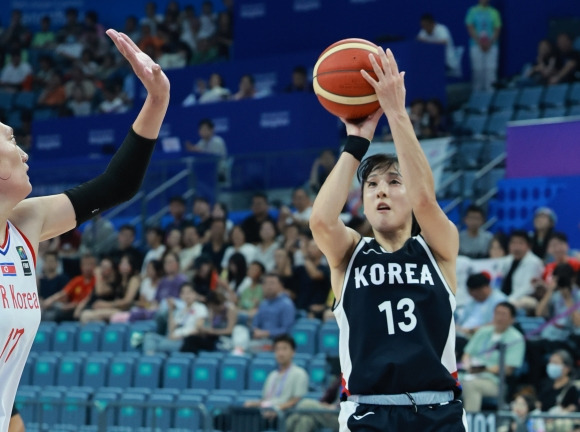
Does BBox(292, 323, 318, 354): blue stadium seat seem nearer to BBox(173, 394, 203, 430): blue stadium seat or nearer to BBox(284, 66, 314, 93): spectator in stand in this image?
BBox(173, 394, 203, 430): blue stadium seat

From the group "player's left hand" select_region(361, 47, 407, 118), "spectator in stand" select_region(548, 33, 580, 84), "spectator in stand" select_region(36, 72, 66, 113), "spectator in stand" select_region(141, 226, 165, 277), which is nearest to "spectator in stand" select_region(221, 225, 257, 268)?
"spectator in stand" select_region(141, 226, 165, 277)

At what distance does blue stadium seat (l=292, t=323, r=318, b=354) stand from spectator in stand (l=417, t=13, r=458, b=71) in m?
6.78

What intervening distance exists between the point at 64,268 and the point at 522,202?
22.6 feet

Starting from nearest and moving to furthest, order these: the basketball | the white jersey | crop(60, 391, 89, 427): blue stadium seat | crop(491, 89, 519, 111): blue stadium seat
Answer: the white jersey
the basketball
crop(60, 391, 89, 427): blue stadium seat
crop(491, 89, 519, 111): blue stadium seat

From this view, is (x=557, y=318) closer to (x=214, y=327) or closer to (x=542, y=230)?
(x=542, y=230)

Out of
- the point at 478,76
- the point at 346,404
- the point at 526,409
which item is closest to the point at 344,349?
the point at 346,404

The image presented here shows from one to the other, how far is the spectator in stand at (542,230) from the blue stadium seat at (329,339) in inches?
93.5

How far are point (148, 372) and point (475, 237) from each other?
160 inches

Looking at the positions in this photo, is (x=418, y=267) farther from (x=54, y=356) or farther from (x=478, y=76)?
(x=478, y=76)

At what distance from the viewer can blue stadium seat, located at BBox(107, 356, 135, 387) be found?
516 inches

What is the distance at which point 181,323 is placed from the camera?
1344 cm

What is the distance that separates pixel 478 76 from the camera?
59.6ft

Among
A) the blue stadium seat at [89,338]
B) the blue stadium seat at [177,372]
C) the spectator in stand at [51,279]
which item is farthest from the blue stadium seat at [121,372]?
the spectator in stand at [51,279]

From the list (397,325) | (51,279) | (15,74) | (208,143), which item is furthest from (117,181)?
(15,74)
